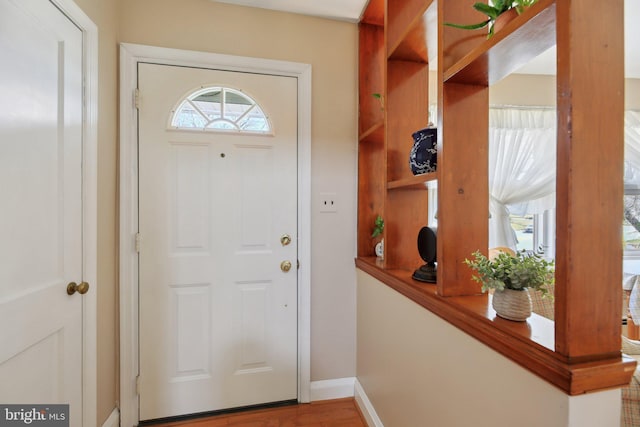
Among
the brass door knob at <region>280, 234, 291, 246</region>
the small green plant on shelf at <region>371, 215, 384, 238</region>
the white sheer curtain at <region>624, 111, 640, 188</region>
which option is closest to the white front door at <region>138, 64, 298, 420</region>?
the brass door knob at <region>280, 234, 291, 246</region>

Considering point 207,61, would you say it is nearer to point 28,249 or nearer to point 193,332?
point 28,249

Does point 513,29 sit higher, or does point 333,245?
point 513,29

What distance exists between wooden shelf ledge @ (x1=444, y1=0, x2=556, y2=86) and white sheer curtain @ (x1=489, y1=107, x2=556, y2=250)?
2099mm

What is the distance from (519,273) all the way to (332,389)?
157cm

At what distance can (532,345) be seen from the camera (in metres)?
0.68

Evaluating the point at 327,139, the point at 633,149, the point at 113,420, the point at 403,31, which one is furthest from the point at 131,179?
the point at 633,149

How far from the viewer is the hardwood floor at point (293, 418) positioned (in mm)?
1685

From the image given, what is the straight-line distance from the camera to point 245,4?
1754 millimetres

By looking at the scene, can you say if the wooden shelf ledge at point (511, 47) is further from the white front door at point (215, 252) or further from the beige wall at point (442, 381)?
the white front door at point (215, 252)

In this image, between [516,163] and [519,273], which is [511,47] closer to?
[519,273]

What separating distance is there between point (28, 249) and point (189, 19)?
→ 146cm

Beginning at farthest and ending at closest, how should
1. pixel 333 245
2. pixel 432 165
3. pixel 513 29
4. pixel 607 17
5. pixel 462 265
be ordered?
pixel 333 245 → pixel 432 165 → pixel 462 265 → pixel 513 29 → pixel 607 17

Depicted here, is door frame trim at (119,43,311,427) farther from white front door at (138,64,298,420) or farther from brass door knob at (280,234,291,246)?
brass door knob at (280,234,291,246)

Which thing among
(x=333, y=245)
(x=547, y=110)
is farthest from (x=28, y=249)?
(x=547, y=110)
